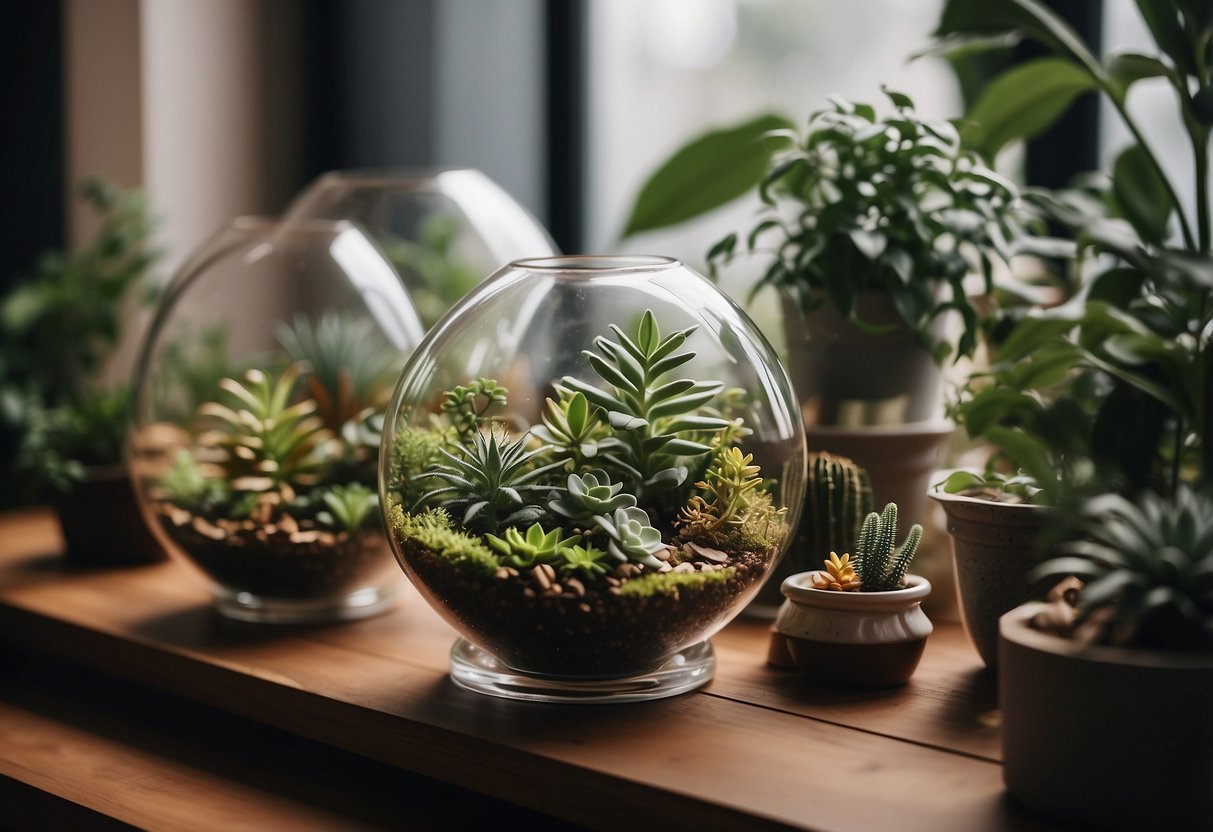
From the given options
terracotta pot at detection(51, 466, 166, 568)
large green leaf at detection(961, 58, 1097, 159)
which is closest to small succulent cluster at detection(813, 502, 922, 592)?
large green leaf at detection(961, 58, 1097, 159)

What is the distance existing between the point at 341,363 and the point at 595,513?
0.44 meters

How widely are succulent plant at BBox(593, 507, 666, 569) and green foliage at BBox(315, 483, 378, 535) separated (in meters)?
0.32

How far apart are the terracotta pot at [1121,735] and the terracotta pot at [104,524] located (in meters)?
0.97

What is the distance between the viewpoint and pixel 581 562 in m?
0.85

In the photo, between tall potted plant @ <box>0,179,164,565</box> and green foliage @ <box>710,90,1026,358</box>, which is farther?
tall potted plant @ <box>0,179,164,565</box>

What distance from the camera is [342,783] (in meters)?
0.97

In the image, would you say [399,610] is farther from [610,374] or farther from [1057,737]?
[1057,737]

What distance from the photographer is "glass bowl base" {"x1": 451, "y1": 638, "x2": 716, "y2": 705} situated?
910 millimetres

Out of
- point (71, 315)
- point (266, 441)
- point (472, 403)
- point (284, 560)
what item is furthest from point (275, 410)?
point (71, 315)

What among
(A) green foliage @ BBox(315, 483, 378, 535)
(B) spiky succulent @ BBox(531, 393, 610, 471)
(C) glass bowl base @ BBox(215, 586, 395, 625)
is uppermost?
(B) spiky succulent @ BBox(531, 393, 610, 471)

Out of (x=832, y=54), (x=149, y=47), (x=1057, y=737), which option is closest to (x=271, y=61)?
(x=149, y=47)

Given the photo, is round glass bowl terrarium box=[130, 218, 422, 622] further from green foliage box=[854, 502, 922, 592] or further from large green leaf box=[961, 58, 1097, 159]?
large green leaf box=[961, 58, 1097, 159]

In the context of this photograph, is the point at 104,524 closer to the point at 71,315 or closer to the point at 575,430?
the point at 71,315

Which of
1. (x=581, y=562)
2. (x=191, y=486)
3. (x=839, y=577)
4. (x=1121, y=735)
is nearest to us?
(x=1121, y=735)
